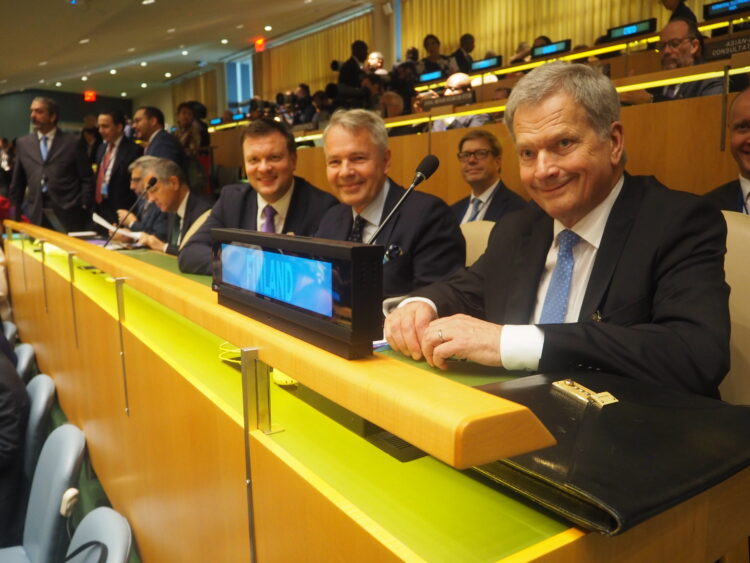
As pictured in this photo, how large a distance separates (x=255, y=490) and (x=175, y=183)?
3015mm

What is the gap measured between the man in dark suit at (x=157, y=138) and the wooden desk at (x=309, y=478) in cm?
329

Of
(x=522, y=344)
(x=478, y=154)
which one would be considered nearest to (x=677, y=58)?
(x=478, y=154)

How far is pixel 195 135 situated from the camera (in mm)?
6883

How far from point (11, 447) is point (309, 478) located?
1917mm

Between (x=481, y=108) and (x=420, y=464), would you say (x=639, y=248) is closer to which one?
(x=420, y=464)

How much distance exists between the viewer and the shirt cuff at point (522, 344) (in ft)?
3.13

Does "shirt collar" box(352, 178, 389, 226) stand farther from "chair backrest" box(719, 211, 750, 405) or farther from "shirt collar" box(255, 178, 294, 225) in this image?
"chair backrest" box(719, 211, 750, 405)

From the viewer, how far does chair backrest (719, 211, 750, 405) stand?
1.31 metres

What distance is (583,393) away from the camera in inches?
30.5

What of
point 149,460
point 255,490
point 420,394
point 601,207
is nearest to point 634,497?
point 420,394

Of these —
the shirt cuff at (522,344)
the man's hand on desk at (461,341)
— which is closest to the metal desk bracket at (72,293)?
the man's hand on desk at (461,341)

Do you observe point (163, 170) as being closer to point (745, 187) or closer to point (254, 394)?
point (745, 187)

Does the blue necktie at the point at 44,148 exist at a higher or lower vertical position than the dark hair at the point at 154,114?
lower

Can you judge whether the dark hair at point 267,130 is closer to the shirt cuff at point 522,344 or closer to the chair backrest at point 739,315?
the chair backrest at point 739,315
